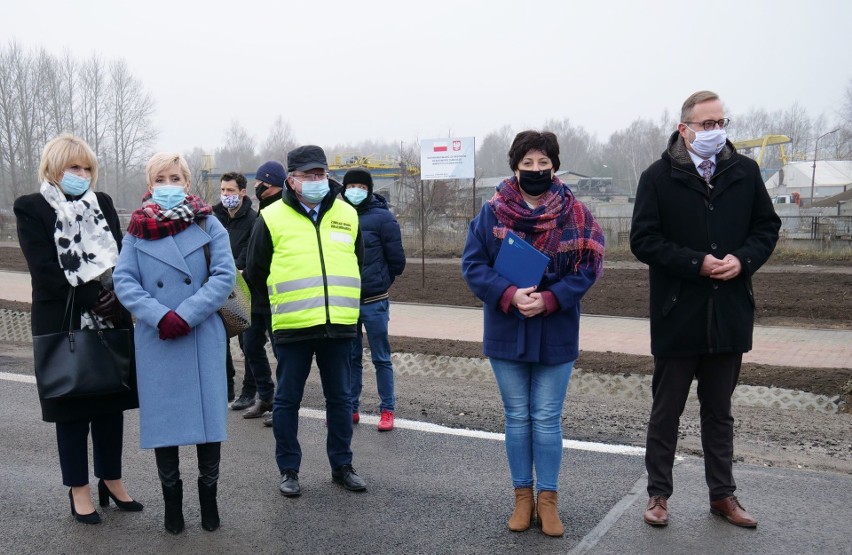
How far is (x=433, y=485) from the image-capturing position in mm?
4934

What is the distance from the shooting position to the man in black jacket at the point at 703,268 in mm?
4203

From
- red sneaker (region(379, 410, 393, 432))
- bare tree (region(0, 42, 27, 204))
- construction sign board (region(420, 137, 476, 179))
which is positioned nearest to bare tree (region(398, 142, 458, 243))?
construction sign board (region(420, 137, 476, 179))

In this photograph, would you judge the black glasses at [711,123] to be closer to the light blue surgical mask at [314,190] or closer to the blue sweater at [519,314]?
the blue sweater at [519,314]

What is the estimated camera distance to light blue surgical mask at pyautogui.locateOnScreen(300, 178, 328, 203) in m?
4.74

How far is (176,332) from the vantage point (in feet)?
13.4

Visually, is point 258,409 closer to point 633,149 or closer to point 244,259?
point 244,259

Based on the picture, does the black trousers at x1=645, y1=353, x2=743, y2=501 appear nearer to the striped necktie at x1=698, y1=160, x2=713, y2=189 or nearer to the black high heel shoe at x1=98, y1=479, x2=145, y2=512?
the striped necktie at x1=698, y1=160, x2=713, y2=189

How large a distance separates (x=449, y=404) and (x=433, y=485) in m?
2.01

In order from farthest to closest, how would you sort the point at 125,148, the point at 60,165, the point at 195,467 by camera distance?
the point at 125,148, the point at 195,467, the point at 60,165

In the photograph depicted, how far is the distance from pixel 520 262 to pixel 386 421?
253 cm

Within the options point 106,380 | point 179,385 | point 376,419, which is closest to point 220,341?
point 179,385

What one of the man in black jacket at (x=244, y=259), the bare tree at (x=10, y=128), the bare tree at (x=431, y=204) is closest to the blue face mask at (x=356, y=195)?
the man in black jacket at (x=244, y=259)

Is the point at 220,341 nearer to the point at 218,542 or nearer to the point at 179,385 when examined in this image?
the point at 179,385

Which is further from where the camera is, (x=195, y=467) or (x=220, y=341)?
(x=195, y=467)
